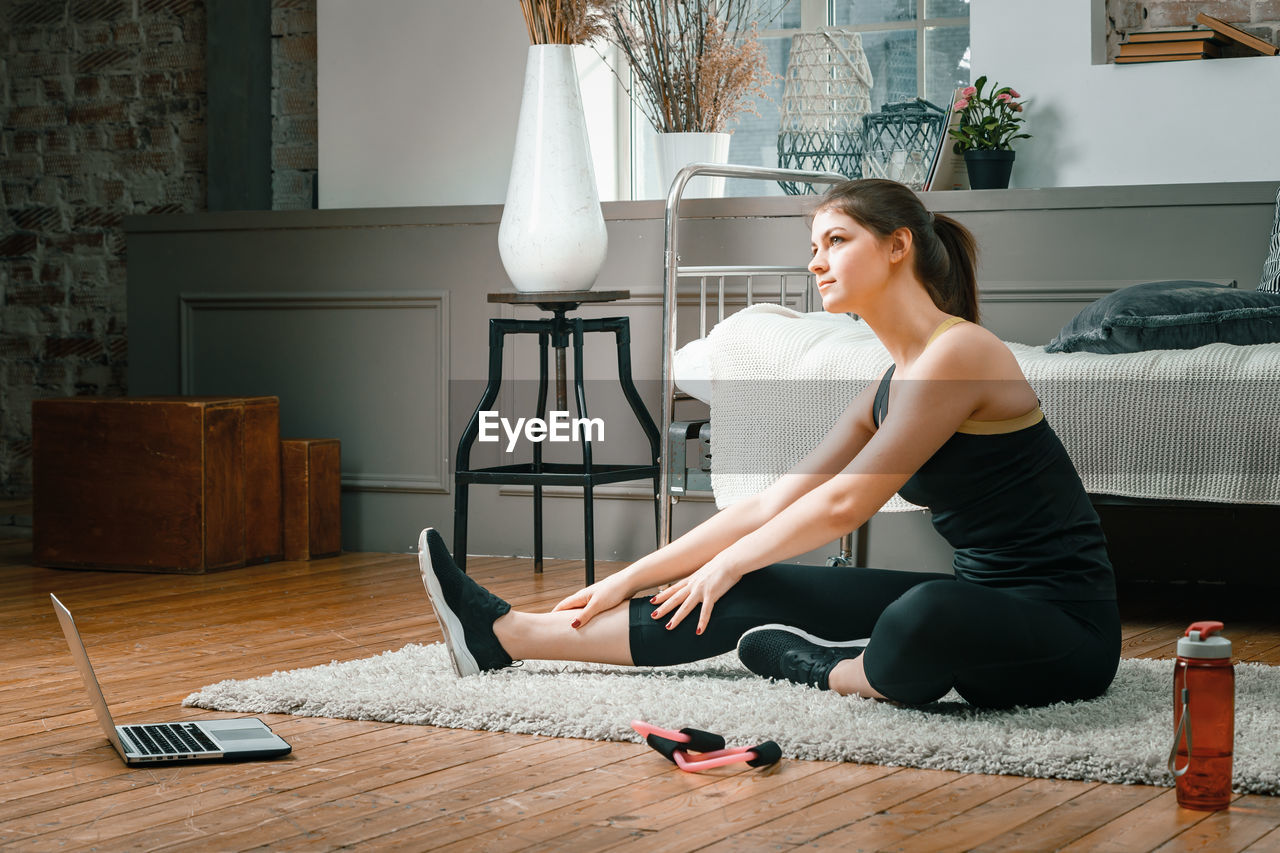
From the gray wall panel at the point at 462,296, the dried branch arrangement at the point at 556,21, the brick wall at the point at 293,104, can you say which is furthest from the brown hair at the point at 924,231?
the brick wall at the point at 293,104

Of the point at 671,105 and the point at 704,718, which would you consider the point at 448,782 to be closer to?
the point at 704,718

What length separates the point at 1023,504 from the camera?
1.91m

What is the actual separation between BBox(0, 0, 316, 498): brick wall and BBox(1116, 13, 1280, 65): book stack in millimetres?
2443

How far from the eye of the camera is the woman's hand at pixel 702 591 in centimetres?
199

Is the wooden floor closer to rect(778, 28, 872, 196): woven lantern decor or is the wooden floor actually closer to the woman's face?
the woman's face

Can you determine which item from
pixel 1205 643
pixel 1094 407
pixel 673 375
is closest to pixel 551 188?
pixel 673 375

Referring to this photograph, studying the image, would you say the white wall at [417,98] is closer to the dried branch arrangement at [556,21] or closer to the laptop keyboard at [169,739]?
the dried branch arrangement at [556,21]

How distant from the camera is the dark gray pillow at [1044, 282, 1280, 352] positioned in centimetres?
261

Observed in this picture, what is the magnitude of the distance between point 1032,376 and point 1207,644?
122 centimetres

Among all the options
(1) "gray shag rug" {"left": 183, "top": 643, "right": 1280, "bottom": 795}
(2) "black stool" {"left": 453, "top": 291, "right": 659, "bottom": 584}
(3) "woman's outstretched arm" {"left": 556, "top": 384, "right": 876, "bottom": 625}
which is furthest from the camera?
(2) "black stool" {"left": 453, "top": 291, "right": 659, "bottom": 584}

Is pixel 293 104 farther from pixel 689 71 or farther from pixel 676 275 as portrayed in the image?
pixel 676 275

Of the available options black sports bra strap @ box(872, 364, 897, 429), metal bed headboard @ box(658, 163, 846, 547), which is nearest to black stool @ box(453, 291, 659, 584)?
metal bed headboard @ box(658, 163, 846, 547)

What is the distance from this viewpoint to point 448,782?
168cm

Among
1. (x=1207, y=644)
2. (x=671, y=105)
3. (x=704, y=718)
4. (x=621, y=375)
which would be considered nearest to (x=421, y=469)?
(x=621, y=375)
